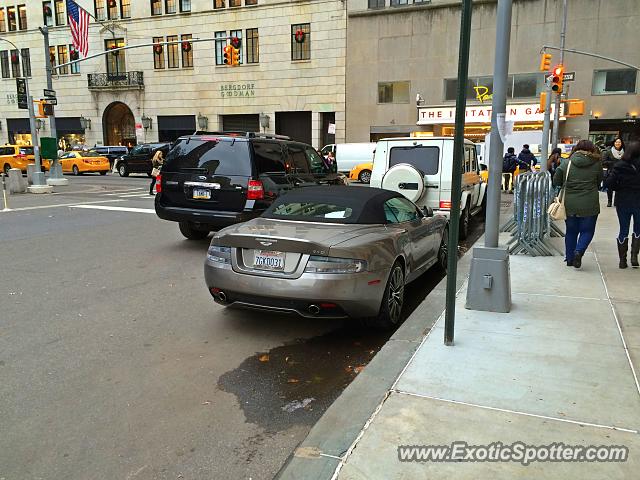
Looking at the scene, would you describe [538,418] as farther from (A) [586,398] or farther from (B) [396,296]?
(B) [396,296]

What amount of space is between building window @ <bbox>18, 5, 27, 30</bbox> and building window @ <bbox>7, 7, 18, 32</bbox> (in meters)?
0.53

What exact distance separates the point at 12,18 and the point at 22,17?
4.24 ft

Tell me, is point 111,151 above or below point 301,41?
below

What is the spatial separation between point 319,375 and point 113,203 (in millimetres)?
13701

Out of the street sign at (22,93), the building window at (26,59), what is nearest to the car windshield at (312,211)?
the street sign at (22,93)

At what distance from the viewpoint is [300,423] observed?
3.60 meters

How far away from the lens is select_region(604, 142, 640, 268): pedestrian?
23.2 feet

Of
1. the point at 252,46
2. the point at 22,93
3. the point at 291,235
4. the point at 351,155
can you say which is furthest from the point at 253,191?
the point at 252,46

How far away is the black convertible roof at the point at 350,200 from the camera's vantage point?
18.6 ft

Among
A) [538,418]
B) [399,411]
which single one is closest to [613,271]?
[538,418]

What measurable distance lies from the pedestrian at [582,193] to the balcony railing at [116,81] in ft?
139

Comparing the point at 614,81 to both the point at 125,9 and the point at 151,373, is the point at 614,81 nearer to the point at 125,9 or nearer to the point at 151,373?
the point at 151,373

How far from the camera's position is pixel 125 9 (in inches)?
1743

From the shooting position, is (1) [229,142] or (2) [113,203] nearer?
(1) [229,142]
